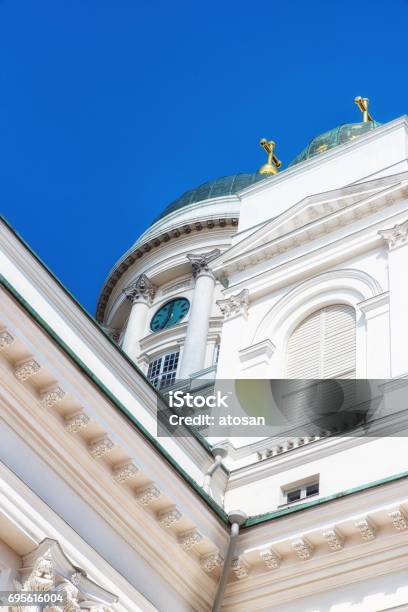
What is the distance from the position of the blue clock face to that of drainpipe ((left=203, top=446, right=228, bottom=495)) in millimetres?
18730

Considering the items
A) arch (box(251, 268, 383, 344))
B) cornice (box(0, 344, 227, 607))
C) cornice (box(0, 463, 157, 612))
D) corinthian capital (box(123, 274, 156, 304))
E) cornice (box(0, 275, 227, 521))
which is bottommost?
cornice (box(0, 463, 157, 612))

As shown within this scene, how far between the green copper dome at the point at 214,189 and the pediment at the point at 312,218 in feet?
59.2

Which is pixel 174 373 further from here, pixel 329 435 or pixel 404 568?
pixel 404 568

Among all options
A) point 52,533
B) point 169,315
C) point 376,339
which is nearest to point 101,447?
point 52,533

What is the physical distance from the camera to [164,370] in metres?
35.6

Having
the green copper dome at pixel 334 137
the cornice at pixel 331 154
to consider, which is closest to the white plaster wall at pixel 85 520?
the cornice at pixel 331 154

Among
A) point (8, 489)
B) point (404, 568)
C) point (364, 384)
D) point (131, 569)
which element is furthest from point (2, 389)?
point (364, 384)

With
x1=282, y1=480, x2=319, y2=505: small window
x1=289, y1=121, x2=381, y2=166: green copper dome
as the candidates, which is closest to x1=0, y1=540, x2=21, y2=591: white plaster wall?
x1=282, y1=480, x2=319, y2=505: small window

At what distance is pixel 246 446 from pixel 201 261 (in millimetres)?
18804

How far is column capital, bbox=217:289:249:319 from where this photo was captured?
73.0 ft

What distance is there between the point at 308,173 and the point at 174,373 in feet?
39.1

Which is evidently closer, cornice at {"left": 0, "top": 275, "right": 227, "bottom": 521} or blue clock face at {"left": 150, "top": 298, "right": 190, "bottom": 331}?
cornice at {"left": 0, "top": 275, "right": 227, "bottom": 521}

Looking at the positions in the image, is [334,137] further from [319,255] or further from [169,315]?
[169,315]

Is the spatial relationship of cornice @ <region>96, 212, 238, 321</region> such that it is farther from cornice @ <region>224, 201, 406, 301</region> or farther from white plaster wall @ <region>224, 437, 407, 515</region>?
white plaster wall @ <region>224, 437, 407, 515</region>
